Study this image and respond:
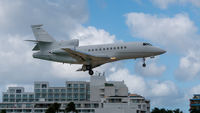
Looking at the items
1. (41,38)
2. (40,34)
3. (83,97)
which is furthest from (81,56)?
(83,97)

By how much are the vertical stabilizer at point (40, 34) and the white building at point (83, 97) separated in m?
50.7

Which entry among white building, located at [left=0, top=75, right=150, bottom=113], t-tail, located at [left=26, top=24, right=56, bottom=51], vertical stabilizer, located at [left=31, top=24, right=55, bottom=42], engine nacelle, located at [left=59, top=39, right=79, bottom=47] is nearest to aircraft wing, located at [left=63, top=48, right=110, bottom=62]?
engine nacelle, located at [left=59, top=39, right=79, bottom=47]

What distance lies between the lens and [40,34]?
6950cm

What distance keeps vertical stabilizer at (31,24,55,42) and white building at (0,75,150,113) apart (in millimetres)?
50671

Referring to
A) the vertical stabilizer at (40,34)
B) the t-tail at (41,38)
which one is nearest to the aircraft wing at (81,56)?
the t-tail at (41,38)

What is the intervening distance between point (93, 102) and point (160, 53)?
75.5 metres

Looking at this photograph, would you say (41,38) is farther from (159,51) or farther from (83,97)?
(83,97)

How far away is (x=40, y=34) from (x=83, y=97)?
303ft

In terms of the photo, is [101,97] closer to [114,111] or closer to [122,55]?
[114,111]

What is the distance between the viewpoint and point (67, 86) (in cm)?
16000

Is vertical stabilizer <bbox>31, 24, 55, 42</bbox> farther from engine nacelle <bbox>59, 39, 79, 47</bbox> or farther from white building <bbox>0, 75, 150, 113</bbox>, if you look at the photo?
white building <bbox>0, 75, 150, 113</bbox>

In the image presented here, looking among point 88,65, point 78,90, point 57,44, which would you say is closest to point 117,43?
point 88,65

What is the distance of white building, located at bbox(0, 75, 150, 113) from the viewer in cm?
11875

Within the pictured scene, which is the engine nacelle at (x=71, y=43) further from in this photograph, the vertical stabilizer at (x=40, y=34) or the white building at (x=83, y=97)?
the white building at (x=83, y=97)
